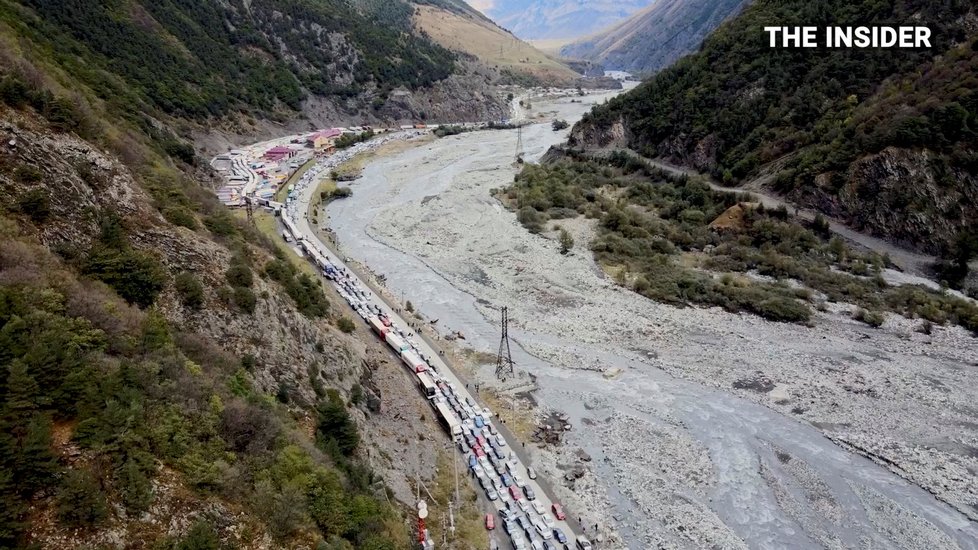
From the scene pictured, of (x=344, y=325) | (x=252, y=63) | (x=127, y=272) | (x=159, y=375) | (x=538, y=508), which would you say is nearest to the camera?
(x=159, y=375)

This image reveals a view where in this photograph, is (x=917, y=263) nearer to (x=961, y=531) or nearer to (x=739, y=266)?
(x=739, y=266)

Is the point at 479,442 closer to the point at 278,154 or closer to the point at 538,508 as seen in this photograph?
the point at 538,508

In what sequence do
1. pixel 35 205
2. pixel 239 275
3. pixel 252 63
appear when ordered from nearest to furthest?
pixel 35 205, pixel 239 275, pixel 252 63

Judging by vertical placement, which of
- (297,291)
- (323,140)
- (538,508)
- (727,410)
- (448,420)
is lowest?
(727,410)

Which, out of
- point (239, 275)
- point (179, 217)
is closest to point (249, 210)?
point (179, 217)

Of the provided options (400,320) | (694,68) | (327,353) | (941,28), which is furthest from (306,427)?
(694,68)
